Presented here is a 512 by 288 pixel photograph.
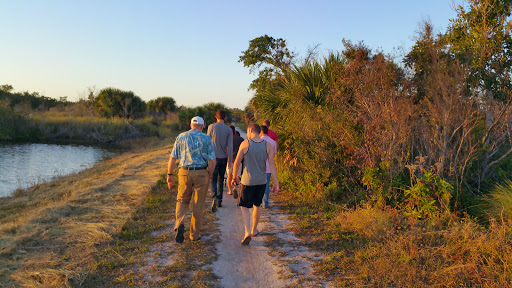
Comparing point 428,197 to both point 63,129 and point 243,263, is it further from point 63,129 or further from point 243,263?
point 63,129

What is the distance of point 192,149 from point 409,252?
132 inches

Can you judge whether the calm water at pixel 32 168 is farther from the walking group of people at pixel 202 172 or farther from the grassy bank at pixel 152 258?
the walking group of people at pixel 202 172

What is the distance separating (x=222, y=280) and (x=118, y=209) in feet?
13.0

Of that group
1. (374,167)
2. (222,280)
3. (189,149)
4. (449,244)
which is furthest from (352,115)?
(222,280)

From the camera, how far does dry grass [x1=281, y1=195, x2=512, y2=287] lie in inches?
140

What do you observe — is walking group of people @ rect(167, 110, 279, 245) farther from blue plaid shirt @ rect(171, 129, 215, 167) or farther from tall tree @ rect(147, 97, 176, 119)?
tall tree @ rect(147, 97, 176, 119)

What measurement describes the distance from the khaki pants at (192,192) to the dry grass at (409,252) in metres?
1.83

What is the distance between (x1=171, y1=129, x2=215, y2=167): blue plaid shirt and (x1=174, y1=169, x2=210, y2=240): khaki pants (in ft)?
0.46

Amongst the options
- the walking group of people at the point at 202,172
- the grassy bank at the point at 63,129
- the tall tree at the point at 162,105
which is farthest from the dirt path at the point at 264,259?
the tall tree at the point at 162,105

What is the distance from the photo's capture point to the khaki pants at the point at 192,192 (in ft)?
15.8

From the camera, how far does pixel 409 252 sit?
413cm

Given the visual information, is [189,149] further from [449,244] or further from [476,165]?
[476,165]

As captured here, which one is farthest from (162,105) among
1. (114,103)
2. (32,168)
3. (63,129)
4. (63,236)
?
(63,236)

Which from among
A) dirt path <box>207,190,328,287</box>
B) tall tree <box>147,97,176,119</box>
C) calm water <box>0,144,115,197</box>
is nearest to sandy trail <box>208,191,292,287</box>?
dirt path <box>207,190,328,287</box>
